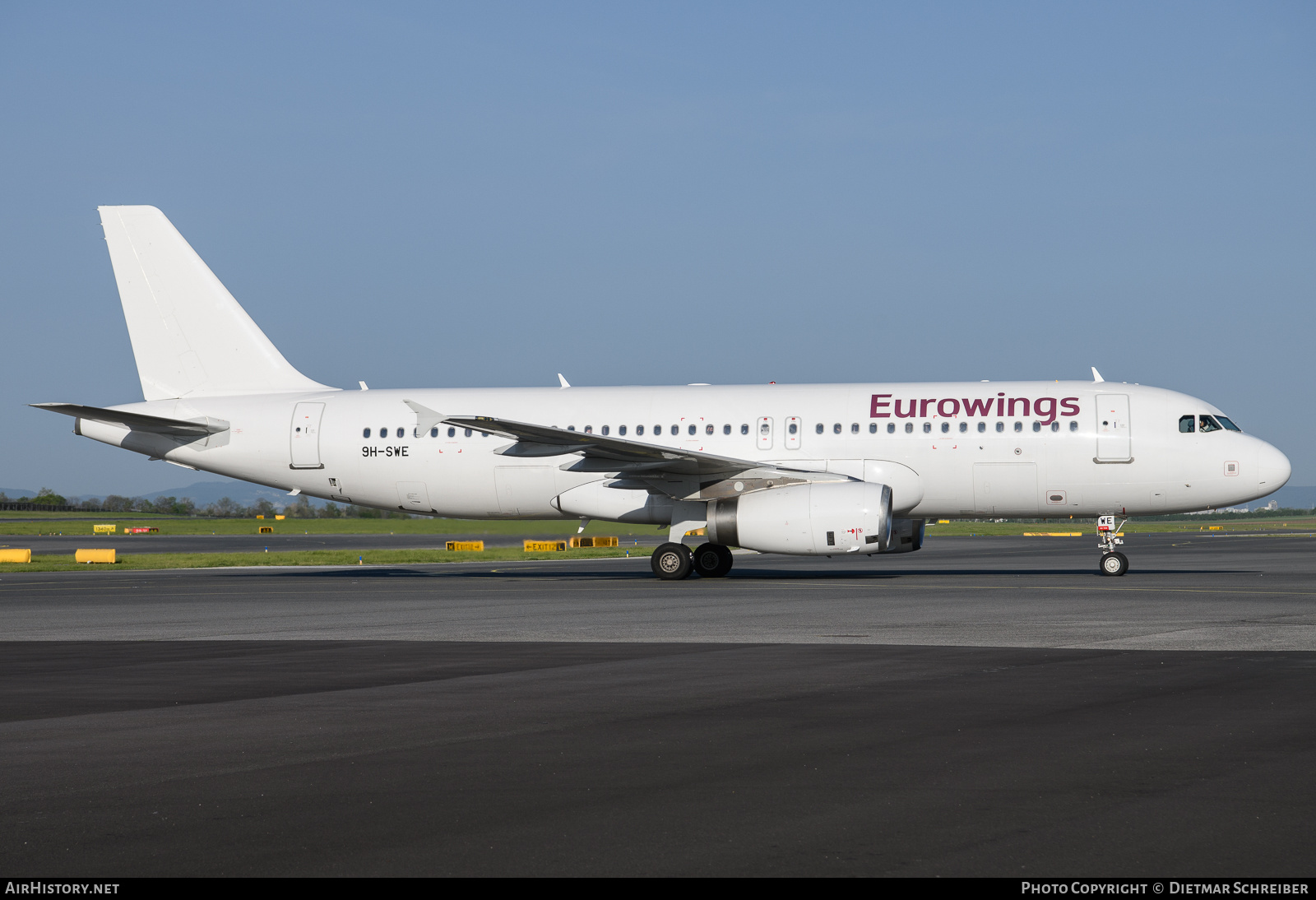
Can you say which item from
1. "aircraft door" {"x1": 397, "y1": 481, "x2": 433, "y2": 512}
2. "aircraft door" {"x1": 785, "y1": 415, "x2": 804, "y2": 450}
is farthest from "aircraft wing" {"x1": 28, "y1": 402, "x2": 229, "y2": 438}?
"aircraft door" {"x1": 785, "y1": 415, "x2": 804, "y2": 450}

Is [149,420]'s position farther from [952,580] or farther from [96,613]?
[952,580]

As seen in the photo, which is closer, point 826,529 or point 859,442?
point 826,529

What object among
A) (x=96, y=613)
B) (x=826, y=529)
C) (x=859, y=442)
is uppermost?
(x=859, y=442)

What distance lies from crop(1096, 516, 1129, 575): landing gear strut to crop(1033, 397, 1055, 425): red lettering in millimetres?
2499

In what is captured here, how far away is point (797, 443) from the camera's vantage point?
91.6 ft

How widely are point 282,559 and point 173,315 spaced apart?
12.0m

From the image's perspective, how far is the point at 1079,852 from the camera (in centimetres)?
544

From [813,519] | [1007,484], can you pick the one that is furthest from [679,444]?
[1007,484]

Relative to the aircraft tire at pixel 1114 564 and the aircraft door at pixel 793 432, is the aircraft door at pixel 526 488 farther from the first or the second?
the aircraft tire at pixel 1114 564

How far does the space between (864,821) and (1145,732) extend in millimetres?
3298

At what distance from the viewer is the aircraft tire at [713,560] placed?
2881cm

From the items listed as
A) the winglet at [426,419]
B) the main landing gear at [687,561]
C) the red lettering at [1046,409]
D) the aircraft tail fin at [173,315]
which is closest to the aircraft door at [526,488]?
the main landing gear at [687,561]

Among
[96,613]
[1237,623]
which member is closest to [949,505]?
[1237,623]

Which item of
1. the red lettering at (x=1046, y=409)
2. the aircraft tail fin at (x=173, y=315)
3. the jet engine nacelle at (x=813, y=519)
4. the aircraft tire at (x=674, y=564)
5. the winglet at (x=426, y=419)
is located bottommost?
the aircraft tire at (x=674, y=564)
